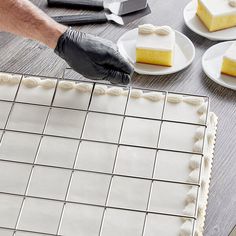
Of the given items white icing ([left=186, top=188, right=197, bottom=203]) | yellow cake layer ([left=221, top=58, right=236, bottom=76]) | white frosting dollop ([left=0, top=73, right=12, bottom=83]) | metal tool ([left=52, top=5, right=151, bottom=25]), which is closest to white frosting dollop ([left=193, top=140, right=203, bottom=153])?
white icing ([left=186, top=188, right=197, bottom=203])

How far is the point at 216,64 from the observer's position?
162cm

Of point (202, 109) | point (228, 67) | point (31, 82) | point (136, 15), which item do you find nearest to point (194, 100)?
point (202, 109)

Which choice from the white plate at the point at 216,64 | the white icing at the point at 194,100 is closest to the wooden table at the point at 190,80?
the white plate at the point at 216,64

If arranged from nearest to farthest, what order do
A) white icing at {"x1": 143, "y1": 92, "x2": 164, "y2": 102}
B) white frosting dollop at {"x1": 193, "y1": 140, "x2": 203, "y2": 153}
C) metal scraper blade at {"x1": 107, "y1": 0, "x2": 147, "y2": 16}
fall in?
1. white frosting dollop at {"x1": 193, "y1": 140, "x2": 203, "y2": 153}
2. white icing at {"x1": 143, "y1": 92, "x2": 164, "y2": 102}
3. metal scraper blade at {"x1": 107, "y1": 0, "x2": 147, "y2": 16}

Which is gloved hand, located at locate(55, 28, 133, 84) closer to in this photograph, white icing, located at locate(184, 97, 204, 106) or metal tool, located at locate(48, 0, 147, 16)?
white icing, located at locate(184, 97, 204, 106)

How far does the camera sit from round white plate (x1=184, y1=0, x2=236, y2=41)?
170 cm

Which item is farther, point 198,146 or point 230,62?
point 230,62

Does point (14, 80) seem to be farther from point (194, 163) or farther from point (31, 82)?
point (194, 163)

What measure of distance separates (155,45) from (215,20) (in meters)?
0.21

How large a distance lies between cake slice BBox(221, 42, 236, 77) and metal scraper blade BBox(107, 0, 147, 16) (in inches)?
13.2

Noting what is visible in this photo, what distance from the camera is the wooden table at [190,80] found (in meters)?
1.32

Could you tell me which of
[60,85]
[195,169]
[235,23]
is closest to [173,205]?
[195,169]

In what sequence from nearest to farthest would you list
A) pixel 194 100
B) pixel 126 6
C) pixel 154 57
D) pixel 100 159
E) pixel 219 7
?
pixel 100 159 < pixel 194 100 < pixel 154 57 < pixel 219 7 < pixel 126 6

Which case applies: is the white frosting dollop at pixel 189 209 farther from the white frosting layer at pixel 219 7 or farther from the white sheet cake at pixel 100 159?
the white frosting layer at pixel 219 7
